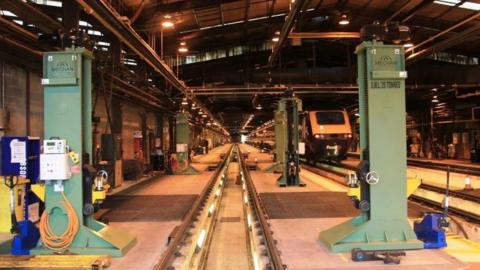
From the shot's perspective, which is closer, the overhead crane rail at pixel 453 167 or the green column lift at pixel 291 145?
the green column lift at pixel 291 145

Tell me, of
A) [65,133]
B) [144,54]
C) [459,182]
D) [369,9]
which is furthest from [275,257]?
[369,9]

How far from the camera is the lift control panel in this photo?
6418 mm

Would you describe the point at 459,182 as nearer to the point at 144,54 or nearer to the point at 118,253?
the point at 144,54

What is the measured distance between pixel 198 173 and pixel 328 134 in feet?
22.2

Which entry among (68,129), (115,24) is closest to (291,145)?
(115,24)

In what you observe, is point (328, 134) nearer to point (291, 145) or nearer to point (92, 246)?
point (291, 145)

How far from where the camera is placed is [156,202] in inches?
486

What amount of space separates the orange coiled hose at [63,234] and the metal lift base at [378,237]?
368cm

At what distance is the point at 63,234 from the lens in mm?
6570

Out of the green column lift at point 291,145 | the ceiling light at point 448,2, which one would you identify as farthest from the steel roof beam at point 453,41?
the green column lift at point 291,145

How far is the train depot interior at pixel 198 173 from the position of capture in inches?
260

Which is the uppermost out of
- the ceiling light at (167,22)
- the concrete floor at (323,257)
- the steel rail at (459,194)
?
the ceiling light at (167,22)

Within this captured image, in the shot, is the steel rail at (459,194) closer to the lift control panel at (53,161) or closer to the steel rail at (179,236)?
the steel rail at (179,236)

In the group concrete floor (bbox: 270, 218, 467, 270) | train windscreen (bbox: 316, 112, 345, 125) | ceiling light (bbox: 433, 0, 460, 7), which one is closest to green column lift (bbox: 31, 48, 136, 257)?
concrete floor (bbox: 270, 218, 467, 270)
